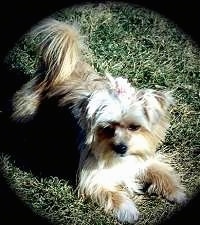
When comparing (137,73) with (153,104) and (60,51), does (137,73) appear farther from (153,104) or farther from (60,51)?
(153,104)

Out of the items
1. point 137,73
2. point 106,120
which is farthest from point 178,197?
point 137,73

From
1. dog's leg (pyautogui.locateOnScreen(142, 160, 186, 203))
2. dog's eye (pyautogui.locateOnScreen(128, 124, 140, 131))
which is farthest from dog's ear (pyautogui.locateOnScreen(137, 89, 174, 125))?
dog's leg (pyautogui.locateOnScreen(142, 160, 186, 203))

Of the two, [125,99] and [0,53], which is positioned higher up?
[125,99]

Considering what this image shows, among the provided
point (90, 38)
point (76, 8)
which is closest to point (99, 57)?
point (90, 38)

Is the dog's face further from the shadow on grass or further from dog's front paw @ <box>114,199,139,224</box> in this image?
the shadow on grass

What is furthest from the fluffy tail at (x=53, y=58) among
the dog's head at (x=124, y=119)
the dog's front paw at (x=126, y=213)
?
the dog's front paw at (x=126, y=213)

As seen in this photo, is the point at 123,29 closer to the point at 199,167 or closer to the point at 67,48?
the point at 67,48
